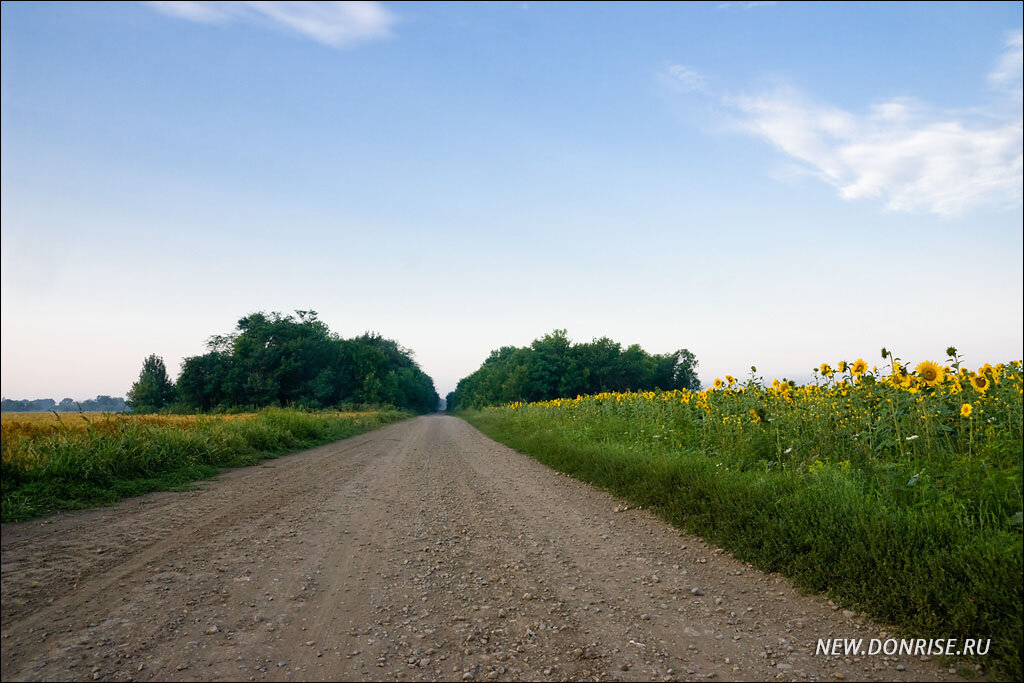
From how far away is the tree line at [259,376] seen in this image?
5434cm

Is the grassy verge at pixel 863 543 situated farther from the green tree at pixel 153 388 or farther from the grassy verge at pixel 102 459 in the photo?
the green tree at pixel 153 388

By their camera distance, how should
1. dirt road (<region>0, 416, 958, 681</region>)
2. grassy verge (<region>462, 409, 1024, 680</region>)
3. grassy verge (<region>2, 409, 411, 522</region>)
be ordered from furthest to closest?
grassy verge (<region>2, 409, 411, 522</region>) < grassy verge (<region>462, 409, 1024, 680</region>) < dirt road (<region>0, 416, 958, 681</region>)

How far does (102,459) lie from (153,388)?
177 ft

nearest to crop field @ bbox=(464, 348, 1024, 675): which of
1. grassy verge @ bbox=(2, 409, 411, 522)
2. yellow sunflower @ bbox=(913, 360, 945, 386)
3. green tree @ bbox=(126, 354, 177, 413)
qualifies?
yellow sunflower @ bbox=(913, 360, 945, 386)

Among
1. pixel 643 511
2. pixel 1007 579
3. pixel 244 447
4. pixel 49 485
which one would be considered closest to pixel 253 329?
pixel 244 447

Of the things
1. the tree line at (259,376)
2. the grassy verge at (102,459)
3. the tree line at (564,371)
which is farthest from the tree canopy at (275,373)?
the grassy verge at (102,459)

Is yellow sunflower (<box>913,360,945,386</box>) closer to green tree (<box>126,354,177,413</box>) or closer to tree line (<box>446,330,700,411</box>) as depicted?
tree line (<box>446,330,700,411</box>)

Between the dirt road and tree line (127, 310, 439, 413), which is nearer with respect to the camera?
the dirt road

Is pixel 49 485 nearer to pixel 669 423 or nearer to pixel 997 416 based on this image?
pixel 669 423

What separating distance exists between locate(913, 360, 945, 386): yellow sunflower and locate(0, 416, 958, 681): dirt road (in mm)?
3246

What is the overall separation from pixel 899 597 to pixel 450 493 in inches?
246

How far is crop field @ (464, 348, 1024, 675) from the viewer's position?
3607 millimetres

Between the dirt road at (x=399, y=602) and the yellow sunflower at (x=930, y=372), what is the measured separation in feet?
10.7

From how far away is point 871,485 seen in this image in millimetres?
5230
